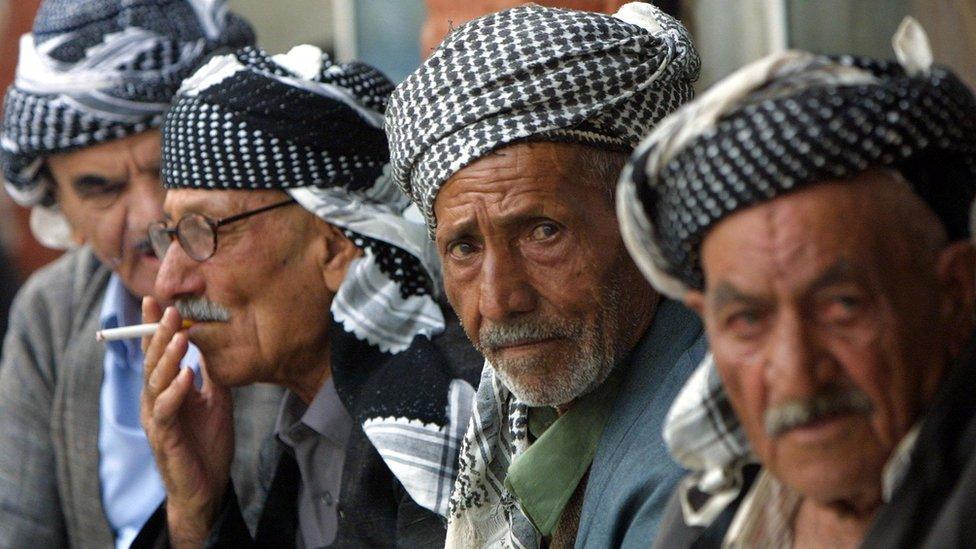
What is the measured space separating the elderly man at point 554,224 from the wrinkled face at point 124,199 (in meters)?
1.94

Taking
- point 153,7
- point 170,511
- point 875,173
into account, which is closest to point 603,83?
point 875,173

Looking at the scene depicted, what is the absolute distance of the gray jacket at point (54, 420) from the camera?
470 centimetres

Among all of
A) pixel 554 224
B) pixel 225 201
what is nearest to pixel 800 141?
pixel 554 224

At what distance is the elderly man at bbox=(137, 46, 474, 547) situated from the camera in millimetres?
3809

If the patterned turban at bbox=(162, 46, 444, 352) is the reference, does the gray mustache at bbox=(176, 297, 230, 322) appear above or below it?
below

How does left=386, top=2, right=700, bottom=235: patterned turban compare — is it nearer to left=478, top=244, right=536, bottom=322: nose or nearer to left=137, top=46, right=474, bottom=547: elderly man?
left=478, top=244, right=536, bottom=322: nose

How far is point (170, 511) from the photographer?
13.2ft

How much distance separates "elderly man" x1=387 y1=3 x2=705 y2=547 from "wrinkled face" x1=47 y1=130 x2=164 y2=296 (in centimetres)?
194

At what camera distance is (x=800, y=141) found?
1.86m

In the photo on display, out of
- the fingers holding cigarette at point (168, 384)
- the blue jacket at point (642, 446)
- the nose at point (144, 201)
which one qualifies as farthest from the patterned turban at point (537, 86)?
the nose at point (144, 201)

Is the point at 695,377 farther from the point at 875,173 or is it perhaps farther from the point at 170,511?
the point at 170,511

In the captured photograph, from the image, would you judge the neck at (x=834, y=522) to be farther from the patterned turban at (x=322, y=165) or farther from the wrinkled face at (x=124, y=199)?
the wrinkled face at (x=124, y=199)

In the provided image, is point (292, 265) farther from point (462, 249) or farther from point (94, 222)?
point (94, 222)

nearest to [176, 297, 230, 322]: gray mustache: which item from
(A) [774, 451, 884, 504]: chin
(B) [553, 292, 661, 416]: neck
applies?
(B) [553, 292, 661, 416]: neck
